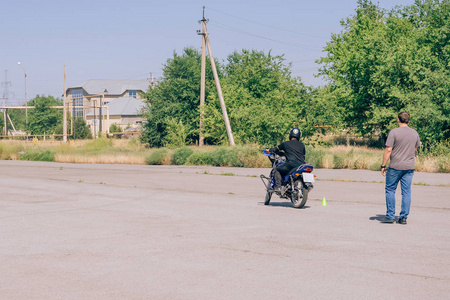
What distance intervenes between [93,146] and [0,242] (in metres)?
38.4

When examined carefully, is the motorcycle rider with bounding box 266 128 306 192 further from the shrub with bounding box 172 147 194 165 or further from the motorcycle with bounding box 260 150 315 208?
the shrub with bounding box 172 147 194 165

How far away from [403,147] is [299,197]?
9.59ft

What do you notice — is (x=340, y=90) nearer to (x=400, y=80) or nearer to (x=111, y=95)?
(x=400, y=80)

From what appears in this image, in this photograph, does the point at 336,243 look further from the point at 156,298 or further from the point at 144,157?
the point at 144,157

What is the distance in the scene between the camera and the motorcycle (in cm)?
1232

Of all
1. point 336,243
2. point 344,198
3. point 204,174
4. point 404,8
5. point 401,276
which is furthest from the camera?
point 404,8

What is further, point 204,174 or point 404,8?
point 404,8

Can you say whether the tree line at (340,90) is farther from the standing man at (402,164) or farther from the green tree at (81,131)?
the green tree at (81,131)

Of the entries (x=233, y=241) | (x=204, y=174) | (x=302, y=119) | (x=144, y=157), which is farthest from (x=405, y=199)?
(x=144, y=157)

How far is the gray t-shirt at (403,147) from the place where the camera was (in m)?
10.5

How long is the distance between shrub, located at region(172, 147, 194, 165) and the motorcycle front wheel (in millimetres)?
19885

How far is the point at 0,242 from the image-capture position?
893cm

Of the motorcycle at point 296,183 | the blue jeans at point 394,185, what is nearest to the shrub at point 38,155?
the motorcycle at point 296,183

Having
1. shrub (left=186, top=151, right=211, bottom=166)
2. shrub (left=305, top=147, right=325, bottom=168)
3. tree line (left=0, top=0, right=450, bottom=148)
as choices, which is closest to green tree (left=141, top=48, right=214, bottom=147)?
tree line (left=0, top=0, right=450, bottom=148)
